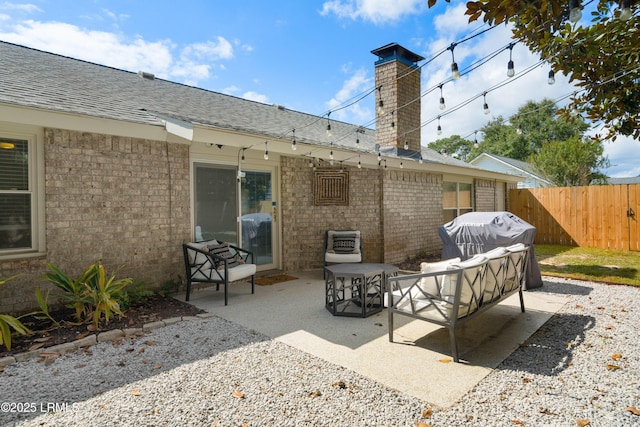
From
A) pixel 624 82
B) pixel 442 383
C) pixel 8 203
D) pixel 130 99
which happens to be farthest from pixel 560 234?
pixel 8 203

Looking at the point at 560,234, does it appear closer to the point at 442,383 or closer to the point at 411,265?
the point at 411,265

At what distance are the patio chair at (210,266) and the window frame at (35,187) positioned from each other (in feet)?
6.08

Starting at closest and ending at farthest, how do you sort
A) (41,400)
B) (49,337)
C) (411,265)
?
(41,400) < (49,337) < (411,265)

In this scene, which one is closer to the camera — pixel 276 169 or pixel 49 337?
pixel 49 337

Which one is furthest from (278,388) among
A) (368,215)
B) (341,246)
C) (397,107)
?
(397,107)

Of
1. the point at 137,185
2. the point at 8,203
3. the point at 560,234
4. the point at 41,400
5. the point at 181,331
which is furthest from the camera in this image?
the point at 560,234

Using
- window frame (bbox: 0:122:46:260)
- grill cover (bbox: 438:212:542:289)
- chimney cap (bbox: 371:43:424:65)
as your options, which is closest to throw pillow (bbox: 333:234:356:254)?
grill cover (bbox: 438:212:542:289)

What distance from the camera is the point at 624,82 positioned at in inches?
180

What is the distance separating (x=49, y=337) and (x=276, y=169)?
4.74m

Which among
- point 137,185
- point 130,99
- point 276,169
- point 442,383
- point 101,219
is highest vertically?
point 130,99

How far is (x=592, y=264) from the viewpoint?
818 centimetres

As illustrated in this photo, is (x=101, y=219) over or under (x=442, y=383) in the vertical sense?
over

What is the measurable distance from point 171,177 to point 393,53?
6.66 m

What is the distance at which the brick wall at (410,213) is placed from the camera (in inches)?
338
